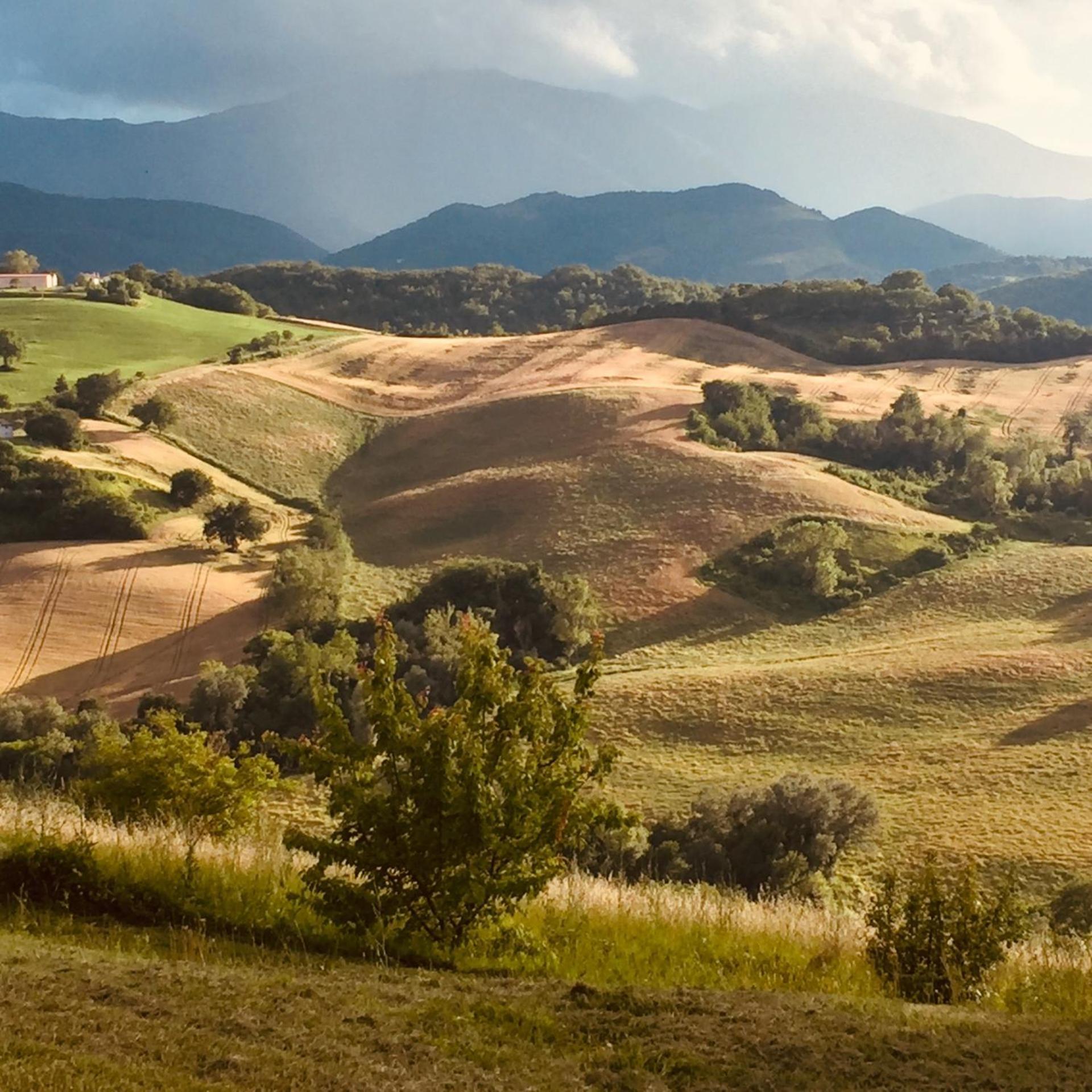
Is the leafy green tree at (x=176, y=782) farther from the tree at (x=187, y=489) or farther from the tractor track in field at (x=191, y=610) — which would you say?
the tree at (x=187, y=489)

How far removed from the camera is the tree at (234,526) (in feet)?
136

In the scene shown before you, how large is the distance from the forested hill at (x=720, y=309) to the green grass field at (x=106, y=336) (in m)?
18.1

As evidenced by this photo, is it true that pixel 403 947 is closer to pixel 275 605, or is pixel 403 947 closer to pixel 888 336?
pixel 275 605

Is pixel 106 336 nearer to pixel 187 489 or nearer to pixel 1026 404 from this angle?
pixel 187 489

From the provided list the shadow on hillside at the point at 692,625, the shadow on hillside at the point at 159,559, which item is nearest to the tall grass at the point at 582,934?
the shadow on hillside at the point at 692,625

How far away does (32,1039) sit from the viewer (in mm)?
4676

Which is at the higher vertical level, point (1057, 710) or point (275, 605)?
point (1057, 710)

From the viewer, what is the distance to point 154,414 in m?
54.9

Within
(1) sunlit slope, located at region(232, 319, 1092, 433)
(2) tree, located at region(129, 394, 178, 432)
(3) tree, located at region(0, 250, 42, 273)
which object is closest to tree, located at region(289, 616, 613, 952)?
(2) tree, located at region(129, 394, 178, 432)

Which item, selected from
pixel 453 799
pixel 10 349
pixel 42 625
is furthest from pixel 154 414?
pixel 453 799

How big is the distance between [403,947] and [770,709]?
847 inches

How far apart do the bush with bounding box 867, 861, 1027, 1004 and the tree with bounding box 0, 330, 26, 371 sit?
218ft

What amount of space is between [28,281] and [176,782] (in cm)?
9107

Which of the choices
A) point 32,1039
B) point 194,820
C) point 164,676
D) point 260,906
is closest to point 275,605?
point 164,676
